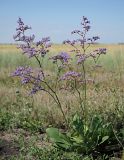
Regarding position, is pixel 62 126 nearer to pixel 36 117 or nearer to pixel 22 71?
pixel 36 117

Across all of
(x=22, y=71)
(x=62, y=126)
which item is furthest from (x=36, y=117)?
(x=22, y=71)

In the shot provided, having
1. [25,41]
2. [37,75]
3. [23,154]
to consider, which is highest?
[25,41]

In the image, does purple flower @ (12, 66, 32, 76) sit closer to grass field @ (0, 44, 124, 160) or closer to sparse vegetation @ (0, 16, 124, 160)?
sparse vegetation @ (0, 16, 124, 160)

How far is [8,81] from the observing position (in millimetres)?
13641

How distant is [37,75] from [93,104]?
2885 millimetres

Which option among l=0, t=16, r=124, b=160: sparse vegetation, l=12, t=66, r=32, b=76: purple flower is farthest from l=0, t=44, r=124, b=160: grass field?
l=12, t=66, r=32, b=76: purple flower

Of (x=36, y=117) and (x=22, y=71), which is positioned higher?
(x=22, y=71)

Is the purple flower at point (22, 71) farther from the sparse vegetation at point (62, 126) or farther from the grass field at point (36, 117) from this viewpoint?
the grass field at point (36, 117)

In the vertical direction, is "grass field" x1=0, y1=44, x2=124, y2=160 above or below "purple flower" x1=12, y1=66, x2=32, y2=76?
below

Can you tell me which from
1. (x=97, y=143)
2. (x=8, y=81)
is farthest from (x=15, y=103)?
(x=8, y=81)

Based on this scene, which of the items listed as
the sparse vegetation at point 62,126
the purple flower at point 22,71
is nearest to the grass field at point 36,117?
the sparse vegetation at point 62,126

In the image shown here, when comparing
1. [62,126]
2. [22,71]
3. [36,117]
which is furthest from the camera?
[36,117]

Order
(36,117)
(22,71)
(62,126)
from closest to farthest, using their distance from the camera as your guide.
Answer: (22,71) → (62,126) → (36,117)

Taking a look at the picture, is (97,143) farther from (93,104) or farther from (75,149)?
(93,104)
